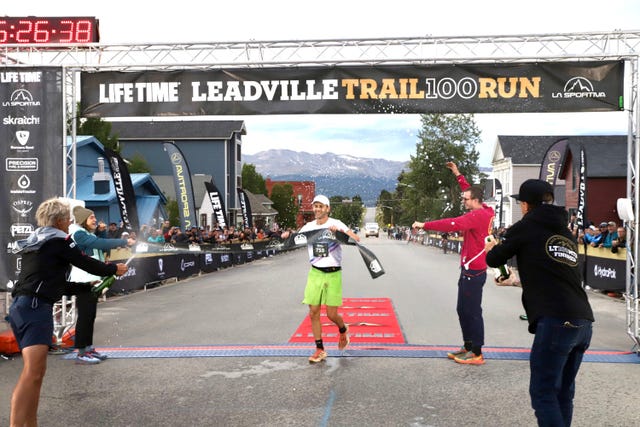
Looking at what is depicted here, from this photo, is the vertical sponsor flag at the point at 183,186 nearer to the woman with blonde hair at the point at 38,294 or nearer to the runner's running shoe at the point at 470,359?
the runner's running shoe at the point at 470,359

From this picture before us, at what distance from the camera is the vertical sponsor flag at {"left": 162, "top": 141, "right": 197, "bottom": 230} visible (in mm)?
25047

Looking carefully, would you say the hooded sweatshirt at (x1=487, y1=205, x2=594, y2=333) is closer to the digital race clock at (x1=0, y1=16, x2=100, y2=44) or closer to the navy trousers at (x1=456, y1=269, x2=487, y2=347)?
the navy trousers at (x1=456, y1=269, x2=487, y2=347)

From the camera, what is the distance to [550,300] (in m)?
4.11

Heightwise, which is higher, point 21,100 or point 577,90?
point 577,90

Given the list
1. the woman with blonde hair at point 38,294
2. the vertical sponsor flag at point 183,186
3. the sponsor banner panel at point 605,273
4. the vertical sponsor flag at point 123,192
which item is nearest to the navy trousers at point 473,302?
the woman with blonde hair at point 38,294

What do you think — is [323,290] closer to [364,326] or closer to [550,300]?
[364,326]

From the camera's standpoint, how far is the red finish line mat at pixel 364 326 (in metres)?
8.85

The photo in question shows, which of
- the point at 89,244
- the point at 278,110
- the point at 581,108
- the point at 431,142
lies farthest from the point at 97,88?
the point at 431,142

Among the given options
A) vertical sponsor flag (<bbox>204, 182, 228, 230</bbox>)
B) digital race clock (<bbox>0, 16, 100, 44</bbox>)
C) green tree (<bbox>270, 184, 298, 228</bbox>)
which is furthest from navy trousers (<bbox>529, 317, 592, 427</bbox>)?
green tree (<bbox>270, 184, 298, 228</bbox>)

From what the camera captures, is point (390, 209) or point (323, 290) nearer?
point (323, 290)

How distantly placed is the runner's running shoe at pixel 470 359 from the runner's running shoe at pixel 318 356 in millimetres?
1593

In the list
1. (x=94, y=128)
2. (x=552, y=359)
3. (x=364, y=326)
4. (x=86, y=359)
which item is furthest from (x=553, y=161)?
(x=94, y=128)

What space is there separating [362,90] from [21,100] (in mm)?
5008

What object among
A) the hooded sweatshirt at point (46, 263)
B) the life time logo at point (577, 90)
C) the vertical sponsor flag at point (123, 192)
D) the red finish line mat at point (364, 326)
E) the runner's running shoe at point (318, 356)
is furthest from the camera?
the vertical sponsor flag at point (123, 192)
